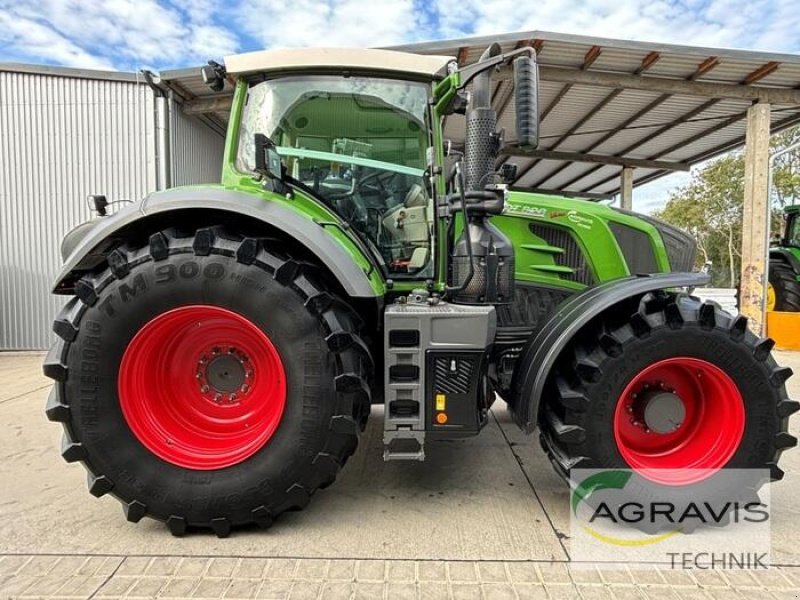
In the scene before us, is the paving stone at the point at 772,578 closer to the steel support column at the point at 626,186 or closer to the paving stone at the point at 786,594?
the paving stone at the point at 786,594

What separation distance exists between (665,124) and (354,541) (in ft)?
35.1

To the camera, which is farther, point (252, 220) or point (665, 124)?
point (665, 124)

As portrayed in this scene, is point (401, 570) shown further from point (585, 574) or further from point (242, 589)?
point (585, 574)

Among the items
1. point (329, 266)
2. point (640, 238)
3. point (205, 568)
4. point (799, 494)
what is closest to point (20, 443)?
point (205, 568)

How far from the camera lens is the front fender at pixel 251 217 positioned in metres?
2.33

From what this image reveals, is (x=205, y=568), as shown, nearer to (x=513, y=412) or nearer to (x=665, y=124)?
(x=513, y=412)

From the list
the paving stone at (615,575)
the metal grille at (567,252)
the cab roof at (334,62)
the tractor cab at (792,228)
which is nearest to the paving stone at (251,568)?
the paving stone at (615,575)

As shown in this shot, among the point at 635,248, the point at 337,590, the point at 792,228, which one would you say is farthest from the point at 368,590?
the point at 792,228

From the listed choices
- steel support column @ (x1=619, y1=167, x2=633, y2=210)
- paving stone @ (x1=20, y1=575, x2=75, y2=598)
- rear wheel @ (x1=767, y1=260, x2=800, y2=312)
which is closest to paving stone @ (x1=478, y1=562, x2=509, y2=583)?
paving stone @ (x1=20, y1=575, x2=75, y2=598)

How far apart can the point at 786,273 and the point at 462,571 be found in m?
10.8

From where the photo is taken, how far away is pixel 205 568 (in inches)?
83.8

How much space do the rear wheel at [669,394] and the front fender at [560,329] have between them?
11cm

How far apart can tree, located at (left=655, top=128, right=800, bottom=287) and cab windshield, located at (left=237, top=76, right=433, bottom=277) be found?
23.5 m

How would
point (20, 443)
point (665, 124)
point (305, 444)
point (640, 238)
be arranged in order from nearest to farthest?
1. point (305, 444)
2. point (640, 238)
3. point (20, 443)
4. point (665, 124)
